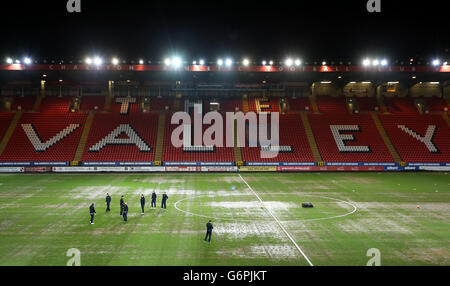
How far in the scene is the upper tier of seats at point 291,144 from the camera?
46.9 meters

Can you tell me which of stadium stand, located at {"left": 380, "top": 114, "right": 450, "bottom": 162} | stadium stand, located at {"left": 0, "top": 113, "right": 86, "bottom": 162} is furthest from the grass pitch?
stadium stand, located at {"left": 380, "top": 114, "right": 450, "bottom": 162}

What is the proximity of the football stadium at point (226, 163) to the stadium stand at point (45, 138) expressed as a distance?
25cm

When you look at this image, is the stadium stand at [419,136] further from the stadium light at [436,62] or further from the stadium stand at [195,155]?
the stadium stand at [195,155]

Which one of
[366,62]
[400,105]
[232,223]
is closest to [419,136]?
[400,105]

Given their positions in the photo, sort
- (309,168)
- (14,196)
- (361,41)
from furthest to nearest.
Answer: (361,41)
(309,168)
(14,196)

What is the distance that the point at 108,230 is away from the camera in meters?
19.4

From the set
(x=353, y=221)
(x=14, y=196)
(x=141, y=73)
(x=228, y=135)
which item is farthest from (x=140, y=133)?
(x=353, y=221)

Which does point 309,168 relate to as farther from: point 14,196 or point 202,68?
point 14,196

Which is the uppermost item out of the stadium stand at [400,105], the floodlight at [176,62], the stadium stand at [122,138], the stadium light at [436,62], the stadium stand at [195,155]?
the stadium light at [436,62]

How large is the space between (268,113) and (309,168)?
46.5ft

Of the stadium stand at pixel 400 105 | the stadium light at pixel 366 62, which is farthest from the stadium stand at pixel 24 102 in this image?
the stadium stand at pixel 400 105

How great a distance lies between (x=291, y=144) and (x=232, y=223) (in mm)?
30461

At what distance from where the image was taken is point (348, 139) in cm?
5119

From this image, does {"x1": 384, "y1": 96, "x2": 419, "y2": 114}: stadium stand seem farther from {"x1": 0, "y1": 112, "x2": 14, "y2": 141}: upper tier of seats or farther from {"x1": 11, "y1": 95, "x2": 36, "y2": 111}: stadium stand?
{"x1": 0, "y1": 112, "x2": 14, "y2": 141}: upper tier of seats
